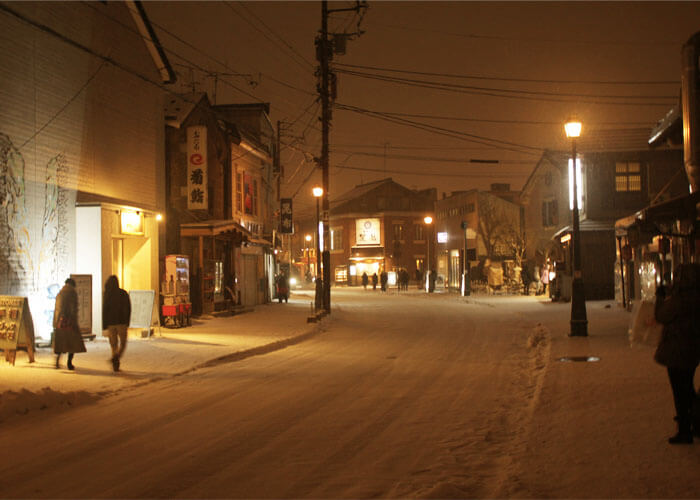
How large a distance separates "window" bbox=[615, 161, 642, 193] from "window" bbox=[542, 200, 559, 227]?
898 cm

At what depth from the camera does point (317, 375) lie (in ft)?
42.0

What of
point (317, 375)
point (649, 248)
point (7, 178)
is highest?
point (7, 178)

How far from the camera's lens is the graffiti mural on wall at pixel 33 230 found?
49.8 feet

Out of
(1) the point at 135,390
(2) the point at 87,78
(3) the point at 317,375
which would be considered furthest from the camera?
(2) the point at 87,78

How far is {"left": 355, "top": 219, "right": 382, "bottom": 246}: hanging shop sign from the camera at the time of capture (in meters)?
81.4

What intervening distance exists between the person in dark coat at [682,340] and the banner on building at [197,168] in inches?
786

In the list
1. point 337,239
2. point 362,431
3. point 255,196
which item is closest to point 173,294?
point 255,196

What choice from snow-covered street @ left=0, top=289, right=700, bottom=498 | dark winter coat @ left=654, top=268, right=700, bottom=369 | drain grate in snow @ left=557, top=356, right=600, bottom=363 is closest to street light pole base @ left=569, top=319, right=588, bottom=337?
snow-covered street @ left=0, top=289, right=700, bottom=498

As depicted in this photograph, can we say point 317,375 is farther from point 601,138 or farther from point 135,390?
point 601,138

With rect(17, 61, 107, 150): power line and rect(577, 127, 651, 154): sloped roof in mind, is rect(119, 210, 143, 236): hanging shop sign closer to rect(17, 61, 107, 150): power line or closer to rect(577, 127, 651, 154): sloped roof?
rect(17, 61, 107, 150): power line

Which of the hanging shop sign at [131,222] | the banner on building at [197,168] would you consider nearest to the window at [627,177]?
the banner on building at [197,168]

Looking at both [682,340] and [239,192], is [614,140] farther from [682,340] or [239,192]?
[682,340]

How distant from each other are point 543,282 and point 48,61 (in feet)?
104

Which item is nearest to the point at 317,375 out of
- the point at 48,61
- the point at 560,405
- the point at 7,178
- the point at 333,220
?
the point at 560,405
